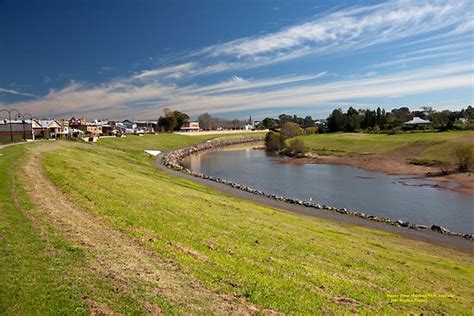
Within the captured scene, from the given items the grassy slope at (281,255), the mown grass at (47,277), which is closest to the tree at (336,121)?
the grassy slope at (281,255)

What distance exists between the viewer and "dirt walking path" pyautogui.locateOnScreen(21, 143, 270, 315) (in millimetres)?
9406

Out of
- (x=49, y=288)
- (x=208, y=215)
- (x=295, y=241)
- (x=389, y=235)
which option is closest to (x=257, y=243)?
(x=295, y=241)

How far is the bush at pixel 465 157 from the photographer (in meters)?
56.4

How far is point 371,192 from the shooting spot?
1753 inches

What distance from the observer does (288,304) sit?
10281 mm

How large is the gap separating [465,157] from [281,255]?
52.7 m

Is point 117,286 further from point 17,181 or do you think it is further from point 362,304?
point 17,181

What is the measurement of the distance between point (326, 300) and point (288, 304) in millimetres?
1564

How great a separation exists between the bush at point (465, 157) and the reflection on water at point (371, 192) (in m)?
8.70

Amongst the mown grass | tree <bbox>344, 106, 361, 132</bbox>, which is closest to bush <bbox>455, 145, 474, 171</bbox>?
the mown grass

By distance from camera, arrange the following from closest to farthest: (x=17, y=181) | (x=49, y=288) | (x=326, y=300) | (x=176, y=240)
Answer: (x=49, y=288) → (x=326, y=300) → (x=176, y=240) → (x=17, y=181)

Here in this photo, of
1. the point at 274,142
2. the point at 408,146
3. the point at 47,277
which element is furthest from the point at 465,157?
the point at 274,142

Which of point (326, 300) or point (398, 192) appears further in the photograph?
point (398, 192)

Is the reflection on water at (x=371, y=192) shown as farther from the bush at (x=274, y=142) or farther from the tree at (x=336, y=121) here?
the tree at (x=336, y=121)
